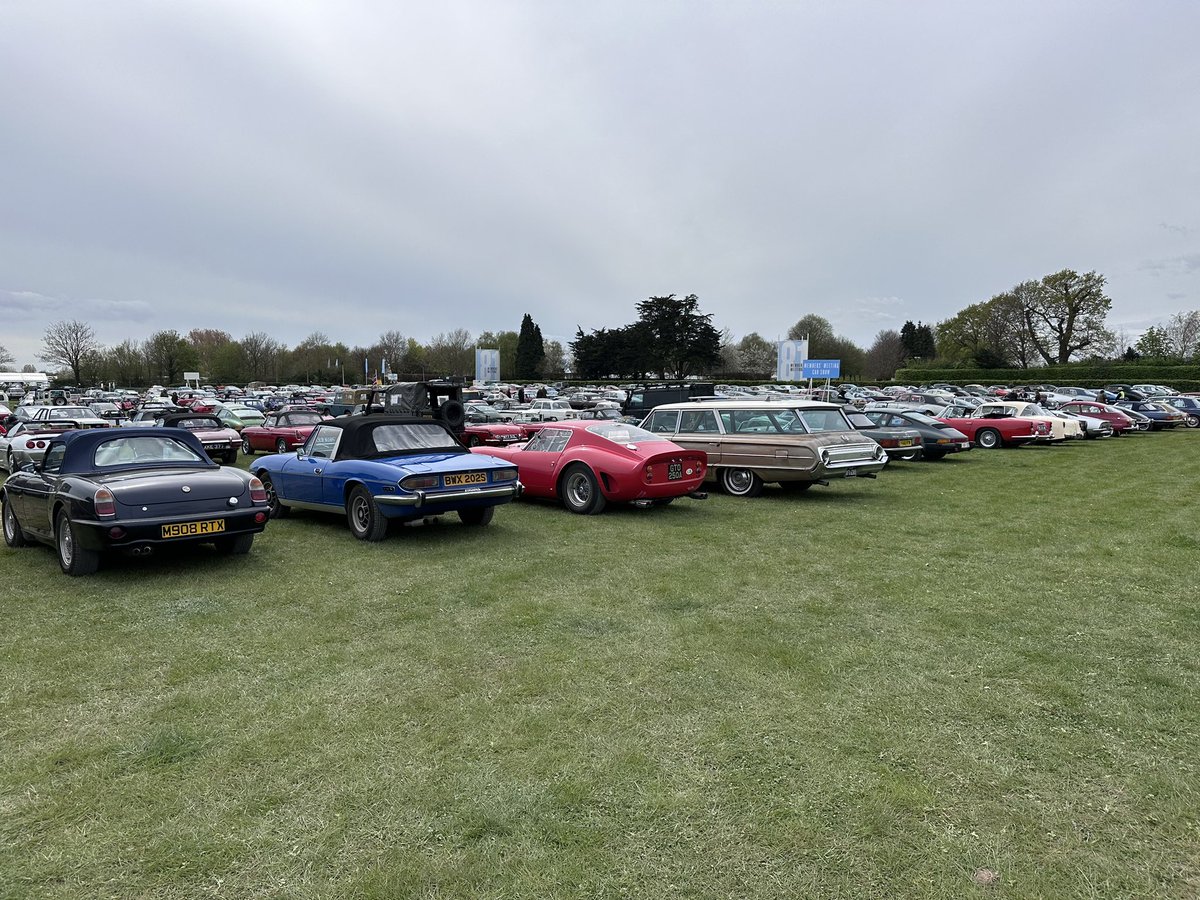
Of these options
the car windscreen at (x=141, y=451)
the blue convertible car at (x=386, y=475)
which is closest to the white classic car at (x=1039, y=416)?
the blue convertible car at (x=386, y=475)

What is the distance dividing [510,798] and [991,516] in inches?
371

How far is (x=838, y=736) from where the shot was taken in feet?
12.4

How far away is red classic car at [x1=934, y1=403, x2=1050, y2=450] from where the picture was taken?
22250 millimetres

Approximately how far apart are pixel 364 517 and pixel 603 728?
6.00 meters

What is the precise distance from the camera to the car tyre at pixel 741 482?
41.2 ft

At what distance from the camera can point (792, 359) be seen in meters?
44.8

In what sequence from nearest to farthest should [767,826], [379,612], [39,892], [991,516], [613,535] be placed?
[39,892]
[767,826]
[379,612]
[613,535]
[991,516]

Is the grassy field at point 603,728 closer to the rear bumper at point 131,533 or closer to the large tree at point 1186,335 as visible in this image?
the rear bumper at point 131,533

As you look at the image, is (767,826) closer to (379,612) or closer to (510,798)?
(510,798)

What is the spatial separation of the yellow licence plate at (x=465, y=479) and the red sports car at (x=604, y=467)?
185 cm

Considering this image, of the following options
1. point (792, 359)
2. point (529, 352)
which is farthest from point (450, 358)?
point (792, 359)

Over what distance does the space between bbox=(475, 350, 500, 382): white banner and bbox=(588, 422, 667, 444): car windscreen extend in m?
66.7

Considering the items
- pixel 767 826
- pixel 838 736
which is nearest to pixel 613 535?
pixel 838 736

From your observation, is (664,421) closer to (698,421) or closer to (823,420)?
(698,421)
